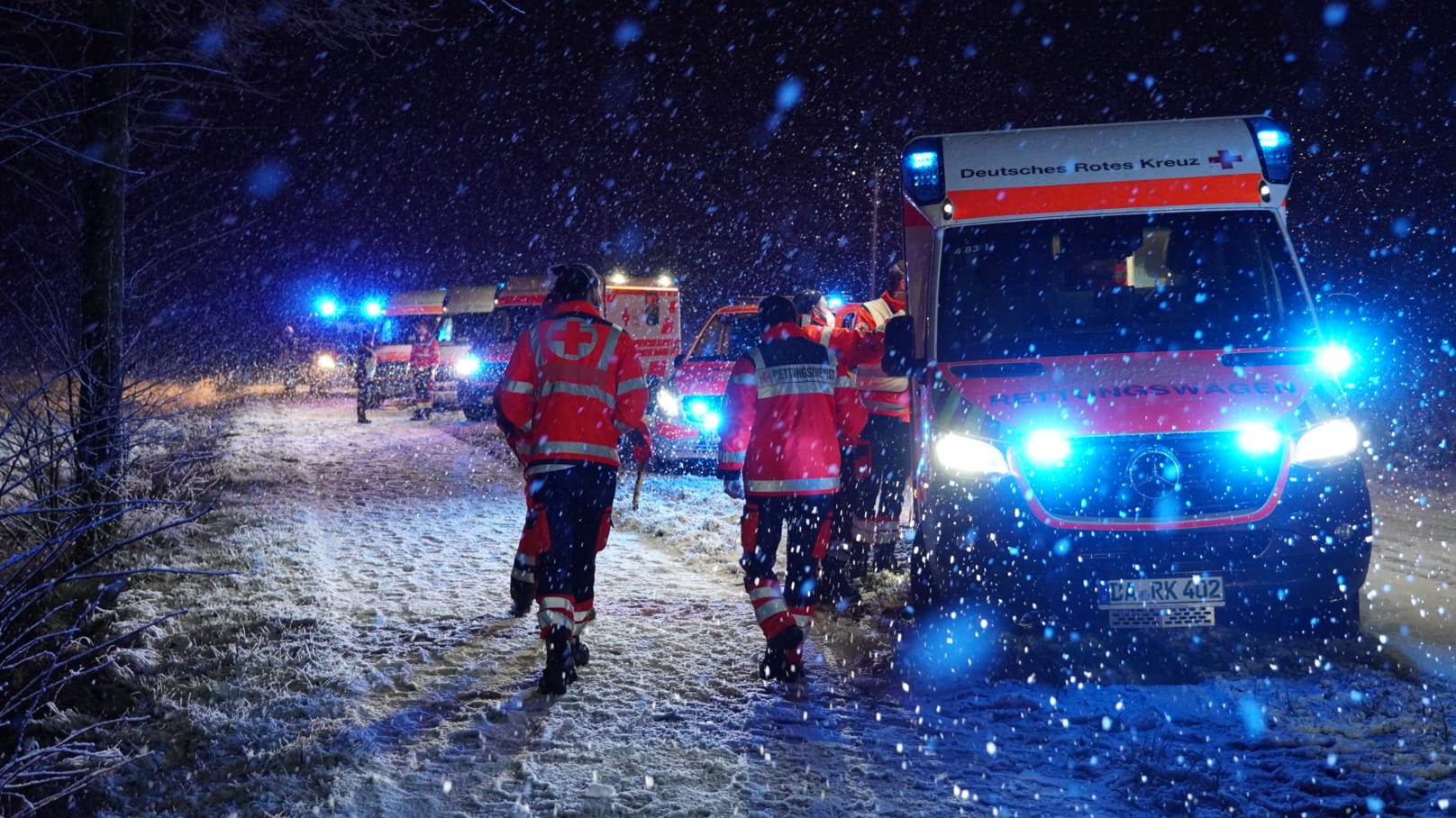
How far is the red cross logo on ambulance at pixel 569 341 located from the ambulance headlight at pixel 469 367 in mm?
15863

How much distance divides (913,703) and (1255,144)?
3730 millimetres

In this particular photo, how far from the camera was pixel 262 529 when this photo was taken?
28.5ft

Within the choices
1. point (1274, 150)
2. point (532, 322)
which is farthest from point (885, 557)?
point (532, 322)

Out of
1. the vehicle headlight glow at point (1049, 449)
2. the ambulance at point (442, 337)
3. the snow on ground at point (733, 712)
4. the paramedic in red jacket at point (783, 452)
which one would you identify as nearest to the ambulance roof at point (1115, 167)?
the paramedic in red jacket at point (783, 452)

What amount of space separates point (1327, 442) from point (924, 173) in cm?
254

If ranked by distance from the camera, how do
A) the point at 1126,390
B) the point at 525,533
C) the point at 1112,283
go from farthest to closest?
1. the point at 1112,283
2. the point at 525,533
3. the point at 1126,390

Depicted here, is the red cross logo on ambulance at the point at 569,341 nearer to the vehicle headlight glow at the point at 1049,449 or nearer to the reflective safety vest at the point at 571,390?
the reflective safety vest at the point at 571,390

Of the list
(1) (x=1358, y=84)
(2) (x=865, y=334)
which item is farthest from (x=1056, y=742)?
(1) (x=1358, y=84)

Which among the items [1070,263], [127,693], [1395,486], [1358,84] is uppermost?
[1358,84]

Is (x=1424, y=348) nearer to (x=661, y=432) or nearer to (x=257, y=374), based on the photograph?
(x=661, y=432)

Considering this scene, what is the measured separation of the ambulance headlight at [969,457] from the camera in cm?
489

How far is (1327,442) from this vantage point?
477 centimetres

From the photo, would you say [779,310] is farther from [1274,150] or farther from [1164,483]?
[1274,150]

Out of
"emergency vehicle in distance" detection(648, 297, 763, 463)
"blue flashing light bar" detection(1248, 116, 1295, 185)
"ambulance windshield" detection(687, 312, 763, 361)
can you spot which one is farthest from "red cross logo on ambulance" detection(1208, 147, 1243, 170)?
"ambulance windshield" detection(687, 312, 763, 361)
